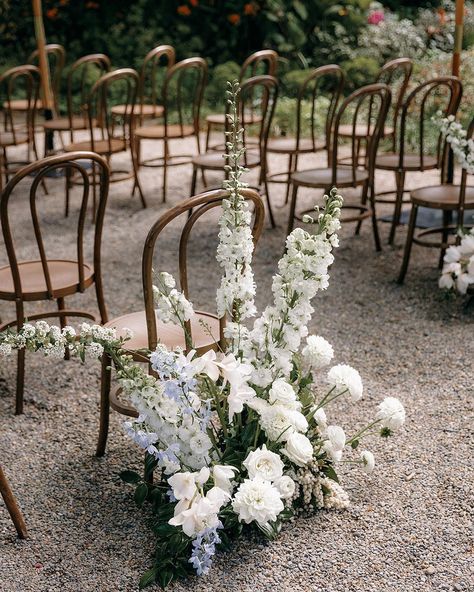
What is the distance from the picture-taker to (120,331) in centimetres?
264

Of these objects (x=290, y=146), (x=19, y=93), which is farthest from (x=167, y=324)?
(x=19, y=93)

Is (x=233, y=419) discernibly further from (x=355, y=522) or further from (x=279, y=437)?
(x=355, y=522)

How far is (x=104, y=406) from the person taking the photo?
104 inches

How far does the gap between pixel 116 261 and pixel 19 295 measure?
188 centimetres

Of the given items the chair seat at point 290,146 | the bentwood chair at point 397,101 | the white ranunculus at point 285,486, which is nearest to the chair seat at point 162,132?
the chair seat at point 290,146

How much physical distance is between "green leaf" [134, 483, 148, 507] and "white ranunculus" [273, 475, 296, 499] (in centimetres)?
39

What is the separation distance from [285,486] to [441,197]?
227 cm

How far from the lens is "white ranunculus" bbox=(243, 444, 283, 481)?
215cm

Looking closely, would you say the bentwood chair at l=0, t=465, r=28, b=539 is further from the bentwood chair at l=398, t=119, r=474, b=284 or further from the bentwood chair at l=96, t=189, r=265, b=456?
the bentwood chair at l=398, t=119, r=474, b=284

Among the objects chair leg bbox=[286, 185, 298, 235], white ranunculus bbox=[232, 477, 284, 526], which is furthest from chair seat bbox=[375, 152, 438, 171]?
white ranunculus bbox=[232, 477, 284, 526]

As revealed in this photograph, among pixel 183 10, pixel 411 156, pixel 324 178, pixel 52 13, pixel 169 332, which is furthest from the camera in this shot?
pixel 52 13

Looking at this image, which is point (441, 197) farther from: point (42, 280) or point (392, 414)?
point (42, 280)

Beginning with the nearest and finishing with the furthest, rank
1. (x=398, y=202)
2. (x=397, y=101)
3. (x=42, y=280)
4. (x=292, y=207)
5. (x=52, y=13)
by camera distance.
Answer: (x=42, y=280) < (x=292, y=207) < (x=398, y=202) < (x=397, y=101) < (x=52, y=13)

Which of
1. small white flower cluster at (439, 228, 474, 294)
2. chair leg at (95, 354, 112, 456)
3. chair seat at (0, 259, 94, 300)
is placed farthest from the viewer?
small white flower cluster at (439, 228, 474, 294)
